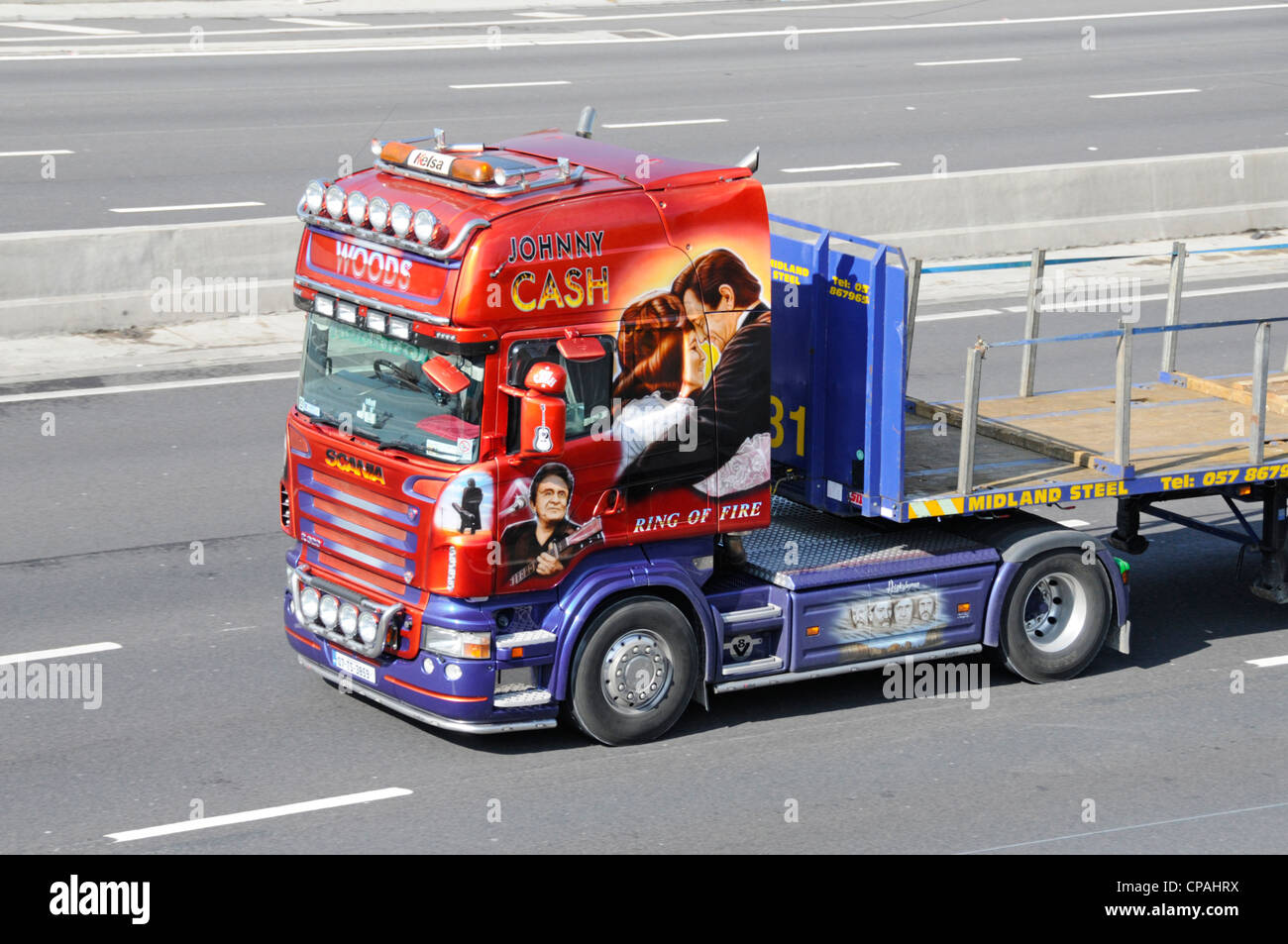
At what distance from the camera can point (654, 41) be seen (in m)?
35.5

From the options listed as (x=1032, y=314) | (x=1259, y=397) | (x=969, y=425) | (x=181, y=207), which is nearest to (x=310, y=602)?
(x=969, y=425)

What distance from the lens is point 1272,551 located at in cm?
1182

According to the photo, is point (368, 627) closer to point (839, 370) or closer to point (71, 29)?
point (839, 370)

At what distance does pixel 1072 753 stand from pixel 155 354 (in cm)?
1089

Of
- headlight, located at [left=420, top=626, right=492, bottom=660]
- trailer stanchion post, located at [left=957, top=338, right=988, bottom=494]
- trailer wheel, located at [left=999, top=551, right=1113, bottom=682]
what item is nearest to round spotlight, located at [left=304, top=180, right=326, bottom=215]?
headlight, located at [left=420, top=626, right=492, bottom=660]

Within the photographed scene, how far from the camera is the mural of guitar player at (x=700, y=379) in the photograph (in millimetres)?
9562

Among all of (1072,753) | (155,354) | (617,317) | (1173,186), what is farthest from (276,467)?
(1173,186)

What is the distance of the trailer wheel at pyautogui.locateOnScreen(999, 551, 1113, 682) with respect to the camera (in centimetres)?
1080

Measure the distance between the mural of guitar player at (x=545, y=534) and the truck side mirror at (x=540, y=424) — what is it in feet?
0.64

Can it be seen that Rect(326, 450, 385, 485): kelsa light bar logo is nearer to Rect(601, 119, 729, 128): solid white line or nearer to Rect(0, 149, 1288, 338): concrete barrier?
Rect(0, 149, 1288, 338): concrete barrier

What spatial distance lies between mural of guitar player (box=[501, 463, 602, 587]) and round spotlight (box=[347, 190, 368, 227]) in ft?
5.10

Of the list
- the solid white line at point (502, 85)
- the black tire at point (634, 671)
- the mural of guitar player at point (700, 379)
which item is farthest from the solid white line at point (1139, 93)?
the black tire at point (634, 671)

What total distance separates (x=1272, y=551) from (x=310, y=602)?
602 centimetres

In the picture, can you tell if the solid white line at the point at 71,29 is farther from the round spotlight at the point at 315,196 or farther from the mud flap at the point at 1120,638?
the mud flap at the point at 1120,638
